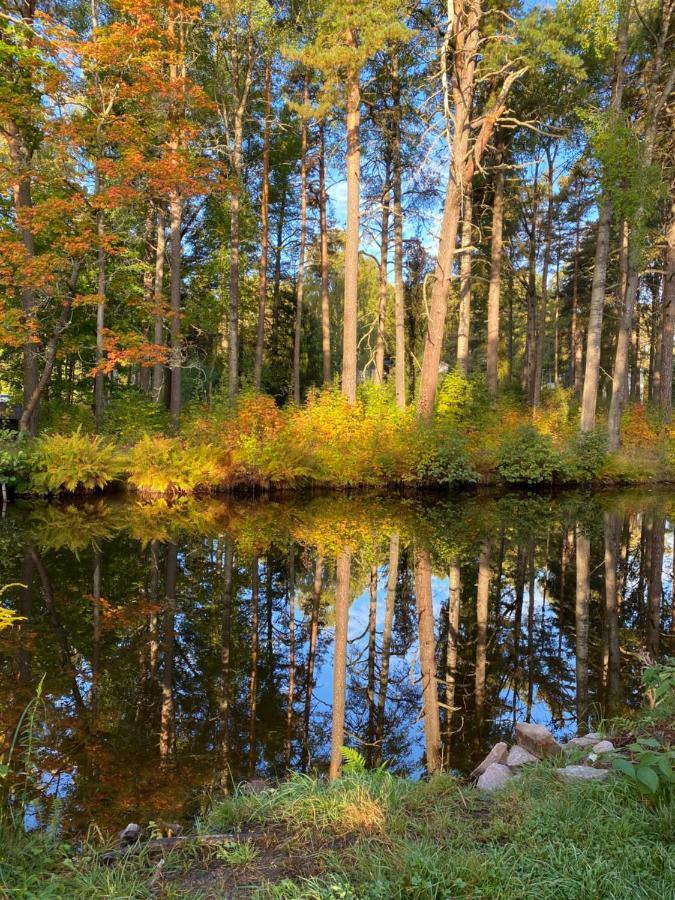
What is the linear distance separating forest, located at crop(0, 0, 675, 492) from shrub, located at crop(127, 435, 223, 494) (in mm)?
53

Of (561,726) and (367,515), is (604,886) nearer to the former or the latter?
(561,726)

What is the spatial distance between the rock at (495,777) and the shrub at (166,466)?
38.8 feet

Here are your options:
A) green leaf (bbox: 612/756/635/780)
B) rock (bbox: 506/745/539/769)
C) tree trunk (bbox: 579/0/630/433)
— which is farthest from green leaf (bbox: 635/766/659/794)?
tree trunk (bbox: 579/0/630/433)

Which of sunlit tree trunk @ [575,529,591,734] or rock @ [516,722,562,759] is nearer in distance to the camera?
rock @ [516,722,562,759]

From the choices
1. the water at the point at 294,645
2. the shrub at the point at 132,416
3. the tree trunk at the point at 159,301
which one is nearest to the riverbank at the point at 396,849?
the water at the point at 294,645

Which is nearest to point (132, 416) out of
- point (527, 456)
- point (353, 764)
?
point (527, 456)

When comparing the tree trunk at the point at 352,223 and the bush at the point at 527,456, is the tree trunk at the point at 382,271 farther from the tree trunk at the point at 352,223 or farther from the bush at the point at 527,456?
the bush at the point at 527,456

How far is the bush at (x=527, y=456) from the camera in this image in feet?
56.6

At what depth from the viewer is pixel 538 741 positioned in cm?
345

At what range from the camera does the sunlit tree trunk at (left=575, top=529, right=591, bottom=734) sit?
14.5ft

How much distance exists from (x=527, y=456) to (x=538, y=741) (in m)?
14.6

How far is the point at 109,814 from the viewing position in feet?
9.82

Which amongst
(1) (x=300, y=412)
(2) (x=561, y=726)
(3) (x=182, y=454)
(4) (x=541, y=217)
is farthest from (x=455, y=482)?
(4) (x=541, y=217)

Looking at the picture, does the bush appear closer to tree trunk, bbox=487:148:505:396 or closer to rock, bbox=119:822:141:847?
tree trunk, bbox=487:148:505:396
